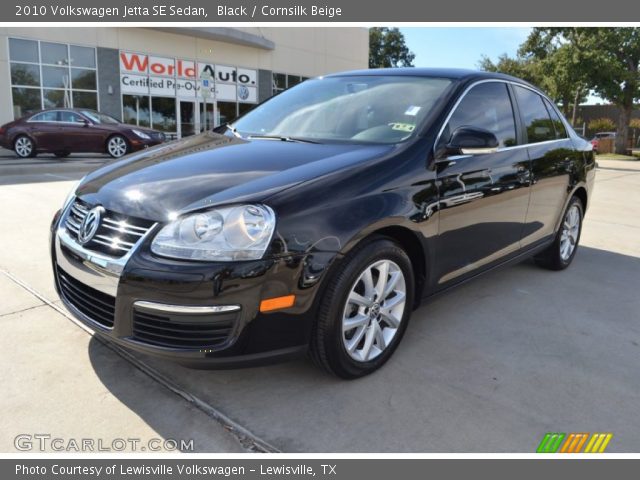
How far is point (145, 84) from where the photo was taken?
20984 millimetres

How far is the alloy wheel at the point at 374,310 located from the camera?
272 cm

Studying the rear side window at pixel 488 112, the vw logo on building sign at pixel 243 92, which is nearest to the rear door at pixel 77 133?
the vw logo on building sign at pixel 243 92

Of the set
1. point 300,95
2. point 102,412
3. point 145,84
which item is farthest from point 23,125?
point 102,412

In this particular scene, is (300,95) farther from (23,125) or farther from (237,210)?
(23,125)

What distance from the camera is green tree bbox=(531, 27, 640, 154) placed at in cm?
2352

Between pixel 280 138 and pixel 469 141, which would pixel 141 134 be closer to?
pixel 280 138

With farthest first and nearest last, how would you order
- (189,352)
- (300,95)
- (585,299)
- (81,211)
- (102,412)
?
1. (585,299)
2. (300,95)
3. (81,211)
4. (102,412)
5. (189,352)

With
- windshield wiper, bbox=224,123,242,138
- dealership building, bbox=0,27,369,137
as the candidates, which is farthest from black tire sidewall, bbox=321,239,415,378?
dealership building, bbox=0,27,369,137

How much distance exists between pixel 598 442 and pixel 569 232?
9.98 feet

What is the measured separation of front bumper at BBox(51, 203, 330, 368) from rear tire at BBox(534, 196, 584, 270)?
3.18 metres

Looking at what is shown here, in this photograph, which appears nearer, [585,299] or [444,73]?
[444,73]

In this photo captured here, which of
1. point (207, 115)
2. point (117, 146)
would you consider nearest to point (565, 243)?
point (117, 146)

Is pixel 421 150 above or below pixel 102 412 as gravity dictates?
above

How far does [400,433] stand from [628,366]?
5.28ft
